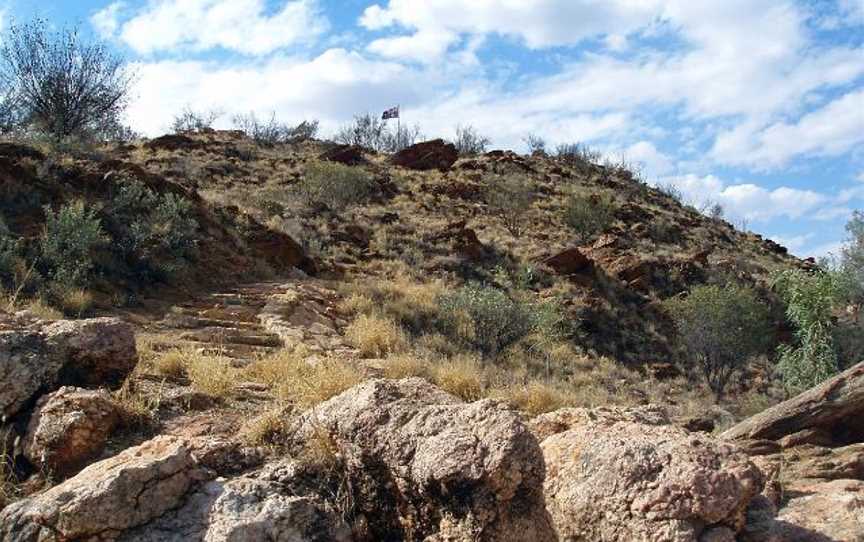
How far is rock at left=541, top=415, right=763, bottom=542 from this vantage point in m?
2.82

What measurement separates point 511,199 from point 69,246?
72.6ft

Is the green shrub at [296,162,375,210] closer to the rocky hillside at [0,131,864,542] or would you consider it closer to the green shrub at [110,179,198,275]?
the rocky hillside at [0,131,864,542]

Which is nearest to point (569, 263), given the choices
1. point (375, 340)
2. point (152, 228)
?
point (152, 228)

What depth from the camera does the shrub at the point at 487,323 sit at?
13945 mm

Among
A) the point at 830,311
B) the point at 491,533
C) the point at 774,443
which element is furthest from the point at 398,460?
the point at 830,311

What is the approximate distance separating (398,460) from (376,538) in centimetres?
36

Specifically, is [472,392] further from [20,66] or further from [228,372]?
[20,66]

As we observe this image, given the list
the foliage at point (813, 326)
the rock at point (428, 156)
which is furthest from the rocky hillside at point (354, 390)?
the rock at point (428, 156)

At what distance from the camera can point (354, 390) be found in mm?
3834

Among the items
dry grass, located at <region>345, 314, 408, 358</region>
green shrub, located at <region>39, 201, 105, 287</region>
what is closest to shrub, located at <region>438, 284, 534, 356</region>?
dry grass, located at <region>345, 314, 408, 358</region>

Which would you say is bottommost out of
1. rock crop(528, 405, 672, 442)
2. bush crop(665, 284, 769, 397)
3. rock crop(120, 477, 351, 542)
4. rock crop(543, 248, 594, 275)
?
bush crop(665, 284, 769, 397)

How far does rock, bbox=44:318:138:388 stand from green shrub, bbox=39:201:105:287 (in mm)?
5577

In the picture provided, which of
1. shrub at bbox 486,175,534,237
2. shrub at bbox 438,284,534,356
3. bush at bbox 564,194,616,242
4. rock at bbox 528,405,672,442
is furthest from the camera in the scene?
shrub at bbox 486,175,534,237

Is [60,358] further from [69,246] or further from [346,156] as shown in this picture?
[346,156]
